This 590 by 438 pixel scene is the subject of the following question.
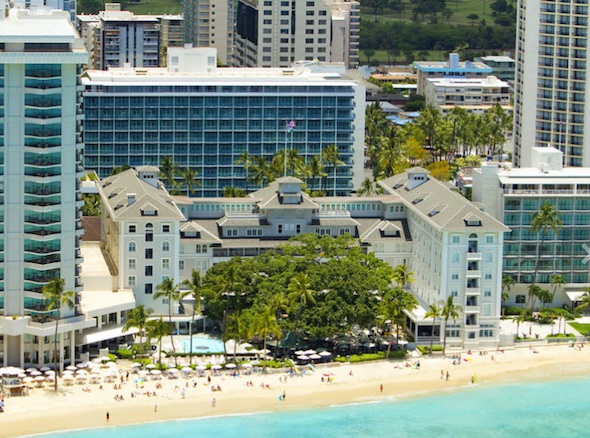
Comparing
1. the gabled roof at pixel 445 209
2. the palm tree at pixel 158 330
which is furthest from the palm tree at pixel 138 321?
the gabled roof at pixel 445 209

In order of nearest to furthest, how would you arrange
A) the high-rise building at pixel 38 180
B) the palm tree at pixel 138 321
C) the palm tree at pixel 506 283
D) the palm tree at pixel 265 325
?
the high-rise building at pixel 38 180, the palm tree at pixel 265 325, the palm tree at pixel 138 321, the palm tree at pixel 506 283

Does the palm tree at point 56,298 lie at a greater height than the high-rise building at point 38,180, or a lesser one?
lesser

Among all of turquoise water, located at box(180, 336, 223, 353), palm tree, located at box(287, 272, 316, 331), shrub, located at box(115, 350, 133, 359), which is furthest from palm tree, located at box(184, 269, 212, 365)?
palm tree, located at box(287, 272, 316, 331)

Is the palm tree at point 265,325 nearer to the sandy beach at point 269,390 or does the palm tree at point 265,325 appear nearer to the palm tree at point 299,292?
the palm tree at point 299,292

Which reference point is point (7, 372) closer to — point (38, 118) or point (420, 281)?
point (38, 118)

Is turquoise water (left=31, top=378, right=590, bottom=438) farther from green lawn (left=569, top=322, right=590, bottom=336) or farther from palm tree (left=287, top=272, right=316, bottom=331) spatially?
green lawn (left=569, top=322, right=590, bottom=336)

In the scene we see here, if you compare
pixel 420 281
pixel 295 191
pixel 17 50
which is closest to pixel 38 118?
pixel 17 50
